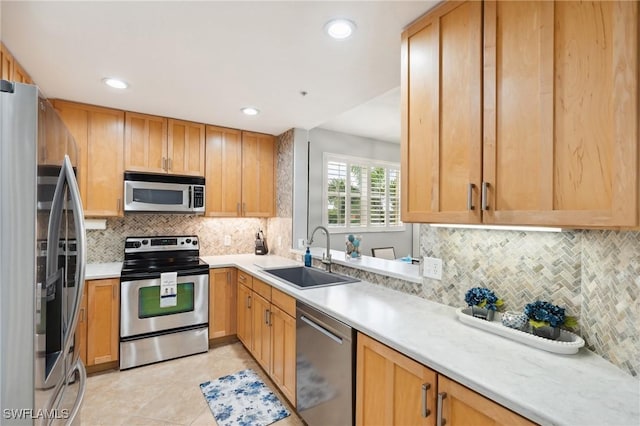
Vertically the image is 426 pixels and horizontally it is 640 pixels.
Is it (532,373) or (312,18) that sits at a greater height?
(312,18)

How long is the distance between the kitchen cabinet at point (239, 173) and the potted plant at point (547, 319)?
9.95ft

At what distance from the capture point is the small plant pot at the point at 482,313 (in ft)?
4.85

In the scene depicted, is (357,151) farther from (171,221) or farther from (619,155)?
(619,155)

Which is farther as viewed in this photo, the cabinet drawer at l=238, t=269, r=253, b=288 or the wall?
the wall

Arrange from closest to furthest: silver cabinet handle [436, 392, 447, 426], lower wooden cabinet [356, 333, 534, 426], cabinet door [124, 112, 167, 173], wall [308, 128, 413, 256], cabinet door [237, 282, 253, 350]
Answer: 1. lower wooden cabinet [356, 333, 534, 426]
2. silver cabinet handle [436, 392, 447, 426]
3. cabinet door [237, 282, 253, 350]
4. cabinet door [124, 112, 167, 173]
5. wall [308, 128, 413, 256]

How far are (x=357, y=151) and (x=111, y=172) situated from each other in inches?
126

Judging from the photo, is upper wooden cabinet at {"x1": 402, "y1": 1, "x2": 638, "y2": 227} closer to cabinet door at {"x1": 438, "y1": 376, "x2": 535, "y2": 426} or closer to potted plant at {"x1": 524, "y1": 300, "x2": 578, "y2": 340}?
potted plant at {"x1": 524, "y1": 300, "x2": 578, "y2": 340}

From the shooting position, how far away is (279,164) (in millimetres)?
3865

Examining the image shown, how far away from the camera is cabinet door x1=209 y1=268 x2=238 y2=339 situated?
10.5ft

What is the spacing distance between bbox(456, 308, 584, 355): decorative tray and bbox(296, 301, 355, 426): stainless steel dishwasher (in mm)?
604

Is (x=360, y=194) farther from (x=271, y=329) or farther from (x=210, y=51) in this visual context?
(x=210, y=51)

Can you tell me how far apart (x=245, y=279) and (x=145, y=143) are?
1736mm

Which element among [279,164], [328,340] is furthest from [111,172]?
[328,340]

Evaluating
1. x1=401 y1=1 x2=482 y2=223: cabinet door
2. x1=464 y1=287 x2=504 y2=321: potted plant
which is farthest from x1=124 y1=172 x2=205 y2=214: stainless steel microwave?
x1=464 y1=287 x2=504 y2=321: potted plant
